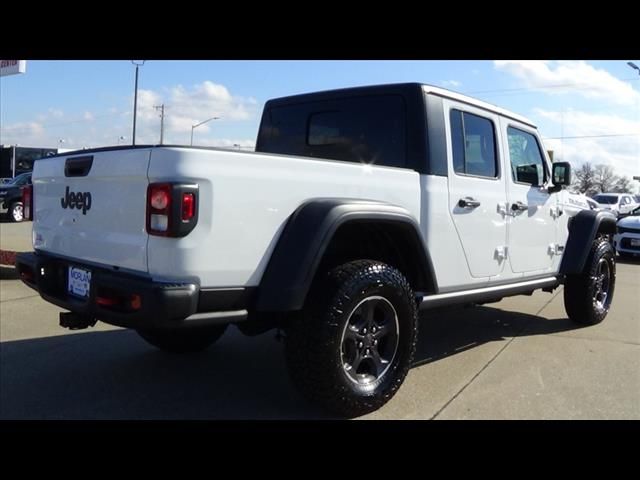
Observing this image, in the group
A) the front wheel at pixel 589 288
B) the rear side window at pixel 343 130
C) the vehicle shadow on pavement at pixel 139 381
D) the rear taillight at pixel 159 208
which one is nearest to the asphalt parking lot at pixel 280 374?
the vehicle shadow on pavement at pixel 139 381

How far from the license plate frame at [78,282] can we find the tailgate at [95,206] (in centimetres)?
8

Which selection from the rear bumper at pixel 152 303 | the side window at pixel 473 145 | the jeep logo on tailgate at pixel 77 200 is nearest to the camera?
the rear bumper at pixel 152 303

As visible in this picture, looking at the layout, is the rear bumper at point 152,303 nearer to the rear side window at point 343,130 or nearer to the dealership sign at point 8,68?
the rear side window at point 343,130

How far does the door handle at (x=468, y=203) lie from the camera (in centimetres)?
395

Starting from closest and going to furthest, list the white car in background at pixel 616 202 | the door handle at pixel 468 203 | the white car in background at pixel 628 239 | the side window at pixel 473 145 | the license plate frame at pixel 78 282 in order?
1. the license plate frame at pixel 78 282
2. the door handle at pixel 468 203
3. the side window at pixel 473 145
4. the white car in background at pixel 628 239
5. the white car in background at pixel 616 202

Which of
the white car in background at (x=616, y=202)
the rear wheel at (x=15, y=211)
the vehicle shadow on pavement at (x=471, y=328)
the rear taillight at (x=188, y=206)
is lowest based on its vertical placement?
the vehicle shadow on pavement at (x=471, y=328)

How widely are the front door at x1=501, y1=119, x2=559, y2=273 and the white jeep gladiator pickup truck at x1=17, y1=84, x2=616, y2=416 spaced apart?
0.03 metres

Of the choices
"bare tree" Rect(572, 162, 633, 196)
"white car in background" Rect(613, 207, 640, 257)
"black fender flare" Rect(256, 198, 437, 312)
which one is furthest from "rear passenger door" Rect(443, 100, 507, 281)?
"bare tree" Rect(572, 162, 633, 196)

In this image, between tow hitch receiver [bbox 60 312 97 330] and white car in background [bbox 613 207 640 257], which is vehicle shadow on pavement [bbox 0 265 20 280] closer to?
tow hitch receiver [bbox 60 312 97 330]

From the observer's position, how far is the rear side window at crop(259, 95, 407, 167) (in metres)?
3.96

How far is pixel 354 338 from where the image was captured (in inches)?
128
